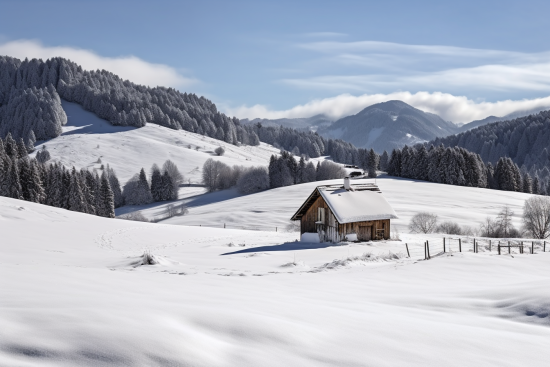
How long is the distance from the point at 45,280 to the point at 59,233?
1107 inches

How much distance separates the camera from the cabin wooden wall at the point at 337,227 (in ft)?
122

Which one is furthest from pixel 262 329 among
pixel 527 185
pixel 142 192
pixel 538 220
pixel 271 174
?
pixel 527 185

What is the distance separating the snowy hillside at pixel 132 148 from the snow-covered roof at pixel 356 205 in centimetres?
9309

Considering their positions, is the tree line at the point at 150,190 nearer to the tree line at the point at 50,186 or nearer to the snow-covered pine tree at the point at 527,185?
the tree line at the point at 50,186

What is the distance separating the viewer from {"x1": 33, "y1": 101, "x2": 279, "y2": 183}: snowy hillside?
5295 inches

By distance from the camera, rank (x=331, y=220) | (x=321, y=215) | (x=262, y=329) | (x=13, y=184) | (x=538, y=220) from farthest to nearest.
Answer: (x=13, y=184), (x=538, y=220), (x=321, y=215), (x=331, y=220), (x=262, y=329)

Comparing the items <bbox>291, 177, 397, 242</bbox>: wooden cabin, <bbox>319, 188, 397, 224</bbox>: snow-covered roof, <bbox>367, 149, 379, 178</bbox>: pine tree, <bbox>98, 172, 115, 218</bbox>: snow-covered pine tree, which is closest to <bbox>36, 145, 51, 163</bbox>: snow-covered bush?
<bbox>98, 172, 115, 218</bbox>: snow-covered pine tree

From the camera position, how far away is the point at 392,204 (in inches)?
2817

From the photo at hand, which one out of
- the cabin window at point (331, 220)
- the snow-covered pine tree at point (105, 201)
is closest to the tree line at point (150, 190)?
the snow-covered pine tree at point (105, 201)

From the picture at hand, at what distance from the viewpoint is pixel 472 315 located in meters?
7.93

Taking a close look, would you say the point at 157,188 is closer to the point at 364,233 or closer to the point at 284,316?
the point at 364,233

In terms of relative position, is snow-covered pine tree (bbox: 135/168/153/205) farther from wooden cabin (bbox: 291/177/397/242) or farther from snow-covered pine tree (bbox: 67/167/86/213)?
wooden cabin (bbox: 291/177/397/242)

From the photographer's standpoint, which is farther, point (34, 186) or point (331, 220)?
point (34, 186)

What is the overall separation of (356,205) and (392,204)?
117 ft
